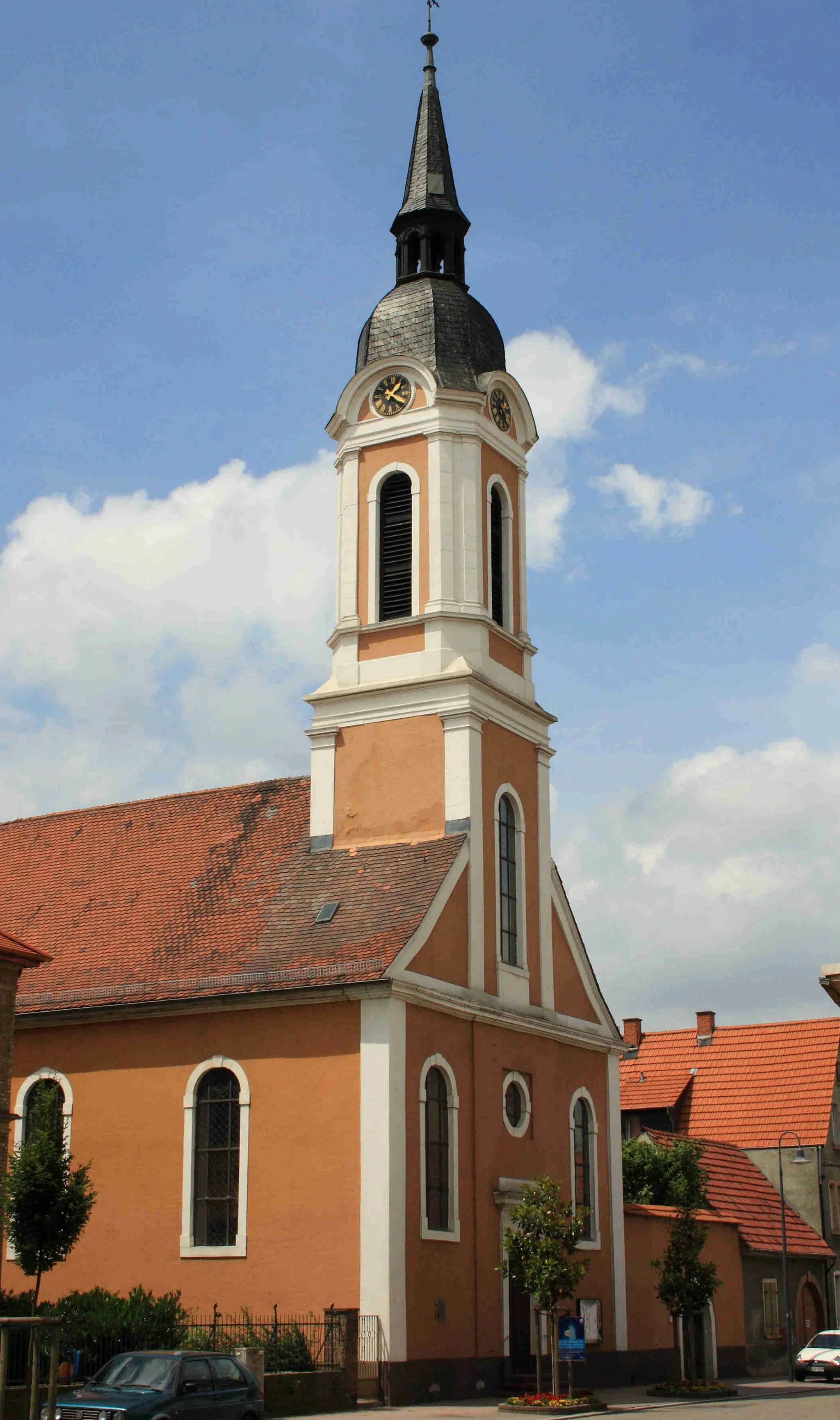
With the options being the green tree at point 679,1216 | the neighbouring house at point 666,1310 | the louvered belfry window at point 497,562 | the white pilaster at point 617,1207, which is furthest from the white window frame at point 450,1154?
the louvered belfry window at point 497,562

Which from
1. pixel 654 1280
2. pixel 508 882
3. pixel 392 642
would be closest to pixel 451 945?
pixel 508 882

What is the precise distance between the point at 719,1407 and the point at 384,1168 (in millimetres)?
6409

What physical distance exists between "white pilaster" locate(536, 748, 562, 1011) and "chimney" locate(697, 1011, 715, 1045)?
19694 mm

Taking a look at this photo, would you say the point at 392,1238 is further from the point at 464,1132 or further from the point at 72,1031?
the point at 72,1031

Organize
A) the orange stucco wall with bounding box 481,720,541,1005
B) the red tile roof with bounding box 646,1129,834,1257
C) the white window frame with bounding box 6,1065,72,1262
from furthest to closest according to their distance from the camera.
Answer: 1. the red tile roof with bounding box 646,1129,834,1257
2. the orange stucco wall with bounding box 481,720,541,1005
3. the white window frame with bounding box 6,1065,72,1262

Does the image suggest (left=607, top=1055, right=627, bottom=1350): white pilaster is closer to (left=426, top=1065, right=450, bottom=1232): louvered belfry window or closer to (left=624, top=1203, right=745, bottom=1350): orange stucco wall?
(left=624, top=1203, right=745, bottom=1350): orange stucco wall

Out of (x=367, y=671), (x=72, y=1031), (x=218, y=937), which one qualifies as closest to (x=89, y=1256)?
(x=72, y=1031)

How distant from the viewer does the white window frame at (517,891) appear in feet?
102

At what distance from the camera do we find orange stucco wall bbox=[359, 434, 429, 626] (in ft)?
107

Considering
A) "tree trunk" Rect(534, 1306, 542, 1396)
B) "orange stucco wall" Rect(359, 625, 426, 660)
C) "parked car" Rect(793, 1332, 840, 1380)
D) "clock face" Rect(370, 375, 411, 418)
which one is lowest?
"parked car" Rect(793, 1332, 840, 1380)

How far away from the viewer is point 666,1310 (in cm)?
3397

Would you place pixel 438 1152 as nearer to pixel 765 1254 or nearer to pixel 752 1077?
pixel 765 1254

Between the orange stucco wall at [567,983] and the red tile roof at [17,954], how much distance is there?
38.5 ft

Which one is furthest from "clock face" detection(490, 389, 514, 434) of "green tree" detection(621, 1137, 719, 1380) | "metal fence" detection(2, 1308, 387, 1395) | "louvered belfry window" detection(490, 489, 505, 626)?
"metal fence" detection(2, 1308, 387, 1395)
